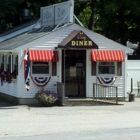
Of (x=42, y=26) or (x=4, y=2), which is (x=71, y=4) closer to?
(x=42, y=26)

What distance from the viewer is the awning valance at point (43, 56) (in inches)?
945

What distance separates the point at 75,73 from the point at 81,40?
193 cm

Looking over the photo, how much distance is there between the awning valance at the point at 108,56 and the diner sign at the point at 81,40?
1000mm

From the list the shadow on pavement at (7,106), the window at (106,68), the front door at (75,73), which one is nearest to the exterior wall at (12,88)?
the shadow on pavement at (7,106)

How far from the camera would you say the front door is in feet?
82.4

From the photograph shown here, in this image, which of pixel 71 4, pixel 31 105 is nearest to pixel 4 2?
pixel 71 4

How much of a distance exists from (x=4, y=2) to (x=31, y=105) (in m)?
14.9

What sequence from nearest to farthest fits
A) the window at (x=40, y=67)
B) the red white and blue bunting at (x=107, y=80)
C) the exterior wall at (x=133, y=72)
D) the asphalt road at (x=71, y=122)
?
1. the asphalt road at (x=71, y=122)
2. the window at (x=40, y=67)
3. the red white and blue bunting at (x=107, y=80)
4. the exterior wall at (x=133, y=72)

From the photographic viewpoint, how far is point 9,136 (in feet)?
47.6

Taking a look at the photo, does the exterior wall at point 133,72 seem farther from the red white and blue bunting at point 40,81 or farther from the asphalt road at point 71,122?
the red white and blue bunting at point 40,81

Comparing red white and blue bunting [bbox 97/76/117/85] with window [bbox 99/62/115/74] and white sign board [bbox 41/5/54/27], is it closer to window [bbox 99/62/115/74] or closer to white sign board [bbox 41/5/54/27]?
window [bbox 99/62/115/74]

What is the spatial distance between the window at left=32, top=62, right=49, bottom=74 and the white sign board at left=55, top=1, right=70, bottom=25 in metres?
2.72

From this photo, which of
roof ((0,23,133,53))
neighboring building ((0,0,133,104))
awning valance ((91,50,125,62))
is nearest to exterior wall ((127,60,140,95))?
neighboring building ((0,0,133,104))

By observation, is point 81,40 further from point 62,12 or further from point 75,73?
point 62,12
